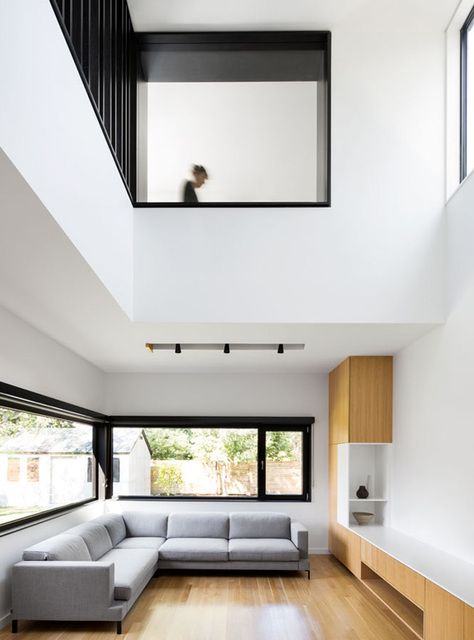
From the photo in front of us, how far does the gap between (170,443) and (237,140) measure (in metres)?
4.03

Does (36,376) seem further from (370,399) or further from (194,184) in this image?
(370,399)

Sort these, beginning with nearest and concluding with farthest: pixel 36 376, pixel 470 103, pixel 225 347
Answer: pixel 470 103 < pixel 36 376 < pixel 225 347

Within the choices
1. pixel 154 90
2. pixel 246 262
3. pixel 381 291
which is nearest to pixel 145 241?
pixel 246 262

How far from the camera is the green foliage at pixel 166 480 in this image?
28.9 ft

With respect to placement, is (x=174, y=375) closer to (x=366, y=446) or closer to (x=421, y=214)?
(x=366, y=446)

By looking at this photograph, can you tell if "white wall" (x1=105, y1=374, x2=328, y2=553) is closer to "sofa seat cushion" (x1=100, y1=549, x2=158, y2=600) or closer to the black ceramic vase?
the black ceramic vase

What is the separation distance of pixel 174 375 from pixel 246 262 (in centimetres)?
391

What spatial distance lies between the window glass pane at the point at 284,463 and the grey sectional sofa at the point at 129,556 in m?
0.73

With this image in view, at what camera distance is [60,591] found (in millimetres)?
5148

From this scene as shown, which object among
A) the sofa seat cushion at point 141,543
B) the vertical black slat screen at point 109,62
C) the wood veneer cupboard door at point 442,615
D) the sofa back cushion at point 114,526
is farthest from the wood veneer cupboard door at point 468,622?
the sofa back cushion at point 114,526

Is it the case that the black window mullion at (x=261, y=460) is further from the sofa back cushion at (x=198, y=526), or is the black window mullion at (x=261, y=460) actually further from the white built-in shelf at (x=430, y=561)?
the white built-in shelf at (x=430, y=561)

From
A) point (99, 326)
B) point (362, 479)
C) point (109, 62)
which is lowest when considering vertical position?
point (362, 479)

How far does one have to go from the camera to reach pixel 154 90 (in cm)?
698

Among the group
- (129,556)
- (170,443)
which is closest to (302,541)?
(129,556)
